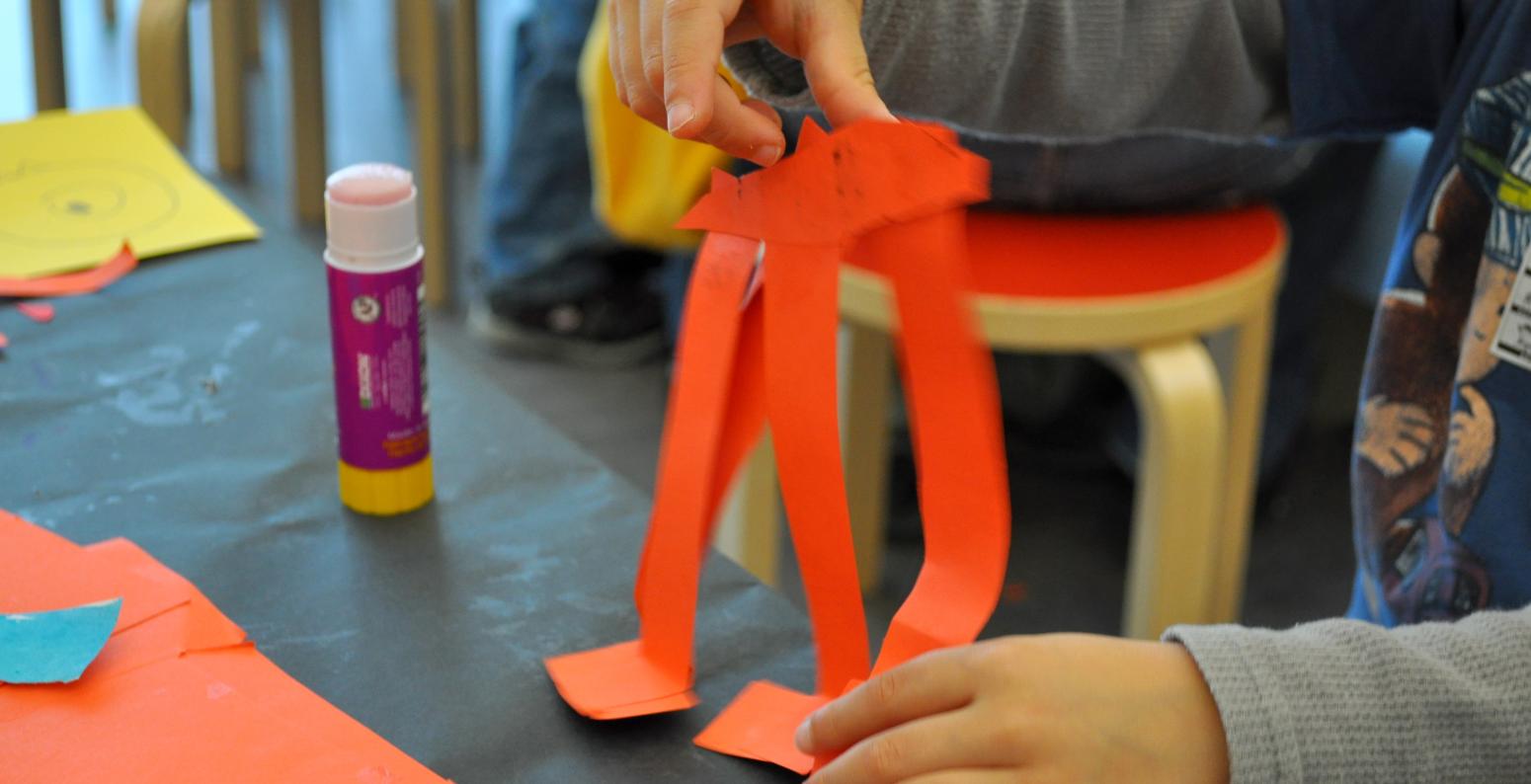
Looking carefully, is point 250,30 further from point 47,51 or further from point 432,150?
point 47,51

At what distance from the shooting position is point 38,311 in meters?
0.78

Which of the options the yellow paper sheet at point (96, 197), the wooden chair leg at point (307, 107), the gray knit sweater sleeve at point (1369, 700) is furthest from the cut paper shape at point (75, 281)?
the wooden chair leg at point (307, 107)

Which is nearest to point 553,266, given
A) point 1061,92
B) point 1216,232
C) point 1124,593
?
point 1124,593

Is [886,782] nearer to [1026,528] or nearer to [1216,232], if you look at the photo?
[1216,232]

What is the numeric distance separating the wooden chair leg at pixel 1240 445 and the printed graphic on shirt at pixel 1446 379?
0.45 meters

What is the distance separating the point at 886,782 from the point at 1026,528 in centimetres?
120

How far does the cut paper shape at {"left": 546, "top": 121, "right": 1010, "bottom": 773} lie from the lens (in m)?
0.48

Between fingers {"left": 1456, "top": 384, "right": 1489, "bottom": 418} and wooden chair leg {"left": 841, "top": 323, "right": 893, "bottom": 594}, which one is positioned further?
wooden chair leg {"left": 841, "top": 323, "right": 893, "bottom": 594}

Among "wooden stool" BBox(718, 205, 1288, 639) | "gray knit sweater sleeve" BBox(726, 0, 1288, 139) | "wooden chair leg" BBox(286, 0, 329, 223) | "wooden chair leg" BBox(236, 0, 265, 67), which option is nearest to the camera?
"gray knit sweater sleeve" BBox(726, 0, 1288, 139)

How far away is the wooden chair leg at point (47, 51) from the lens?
1196mm

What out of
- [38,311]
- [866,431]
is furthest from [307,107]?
[38,311]

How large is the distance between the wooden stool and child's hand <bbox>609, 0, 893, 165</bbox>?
1.54 feet

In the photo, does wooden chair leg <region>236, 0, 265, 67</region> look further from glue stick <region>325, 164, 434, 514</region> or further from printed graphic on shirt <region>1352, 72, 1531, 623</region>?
printed graphic on shirt <region>1352, 72, 1531, 623</region>

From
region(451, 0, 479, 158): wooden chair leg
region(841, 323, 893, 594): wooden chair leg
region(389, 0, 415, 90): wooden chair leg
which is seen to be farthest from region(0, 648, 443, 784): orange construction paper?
region(451, 0, 479, 158): wooden chair leg
